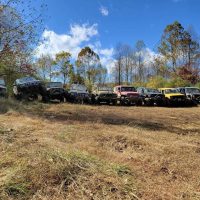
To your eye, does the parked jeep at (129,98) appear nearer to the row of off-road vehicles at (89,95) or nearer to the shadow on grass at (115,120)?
the row of off-road vehicles at (89,95)

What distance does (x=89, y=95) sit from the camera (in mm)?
26672

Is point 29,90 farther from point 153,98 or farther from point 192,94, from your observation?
point 192,94

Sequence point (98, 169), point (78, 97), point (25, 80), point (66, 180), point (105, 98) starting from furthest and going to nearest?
point (105, 98)
point (78, 97)
point (25, 80)
point (98, 169)
point (66, 180)

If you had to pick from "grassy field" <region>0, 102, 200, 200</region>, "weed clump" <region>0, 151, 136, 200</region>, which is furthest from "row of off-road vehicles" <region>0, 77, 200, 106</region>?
"weed clump" <region>0, 151, 136, 200</region>

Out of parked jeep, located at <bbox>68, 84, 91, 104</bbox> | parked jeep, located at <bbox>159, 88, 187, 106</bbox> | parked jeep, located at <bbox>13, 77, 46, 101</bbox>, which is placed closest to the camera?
parked jeep, located at <bbox>13, 77, 46, 101</bbox>

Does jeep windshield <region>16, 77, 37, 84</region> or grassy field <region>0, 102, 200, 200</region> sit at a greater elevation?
jeep windshield <region>16, 77, 37, 84</region>

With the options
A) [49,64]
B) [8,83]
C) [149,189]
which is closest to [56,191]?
[149,189]

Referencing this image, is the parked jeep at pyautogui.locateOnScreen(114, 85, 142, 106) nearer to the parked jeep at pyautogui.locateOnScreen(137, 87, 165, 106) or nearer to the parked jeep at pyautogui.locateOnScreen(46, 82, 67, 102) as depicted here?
the parked jeep at pyautogui.locateOnScreen(137, 87, 165, 106)

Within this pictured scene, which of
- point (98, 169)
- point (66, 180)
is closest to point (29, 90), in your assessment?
point (98, 169)

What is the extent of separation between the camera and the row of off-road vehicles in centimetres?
2469

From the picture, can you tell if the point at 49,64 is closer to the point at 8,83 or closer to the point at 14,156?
the point at 8,83

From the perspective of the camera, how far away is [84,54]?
→ 191 ft

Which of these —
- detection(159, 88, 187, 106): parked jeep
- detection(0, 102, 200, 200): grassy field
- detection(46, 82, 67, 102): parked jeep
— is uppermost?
detection(46, 82, 67, 102): parked jeep

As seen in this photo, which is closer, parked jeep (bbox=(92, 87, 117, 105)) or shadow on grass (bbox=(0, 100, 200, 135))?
shadow on grass (bbox=(0, 100, 200, 135))
